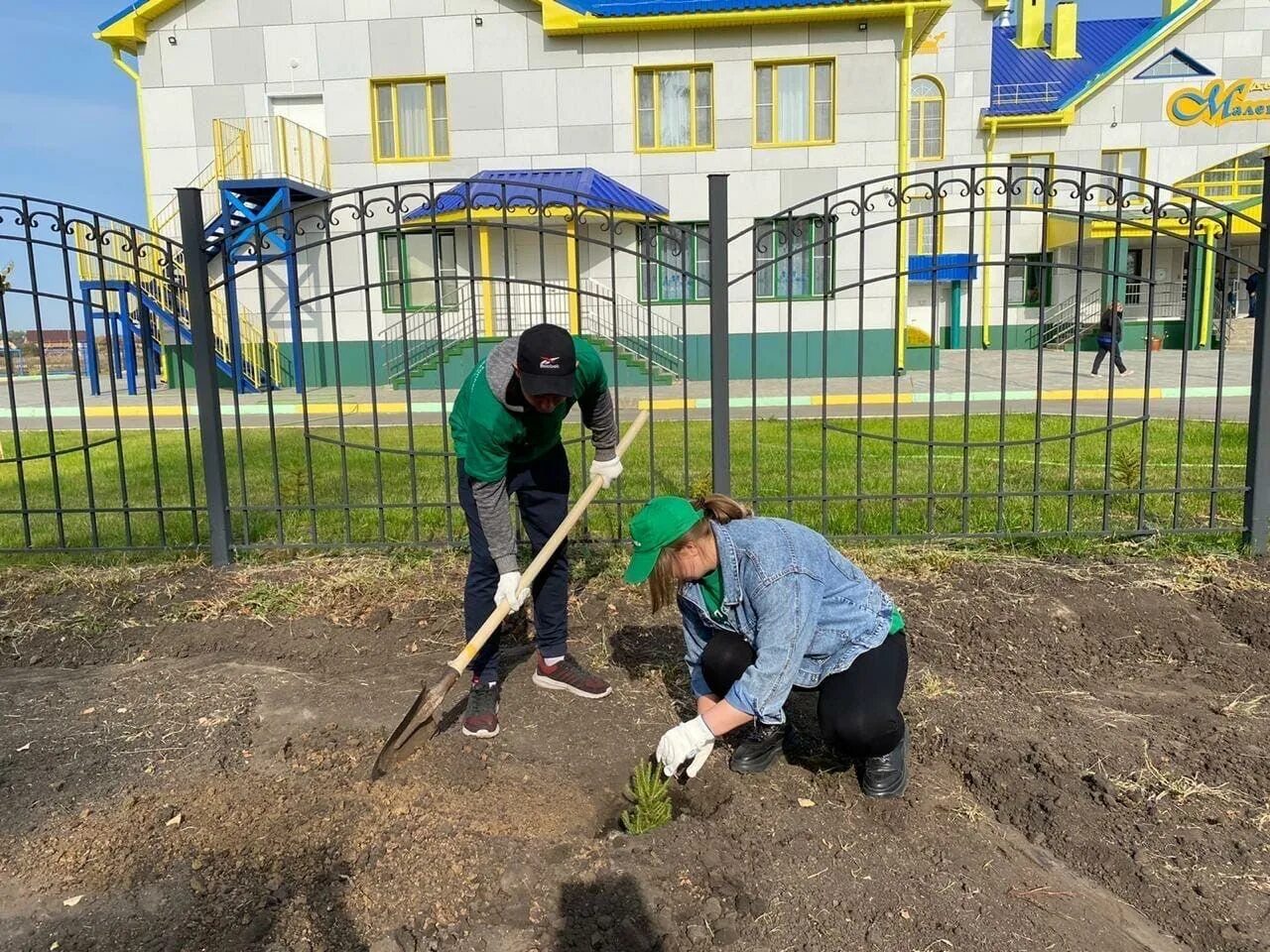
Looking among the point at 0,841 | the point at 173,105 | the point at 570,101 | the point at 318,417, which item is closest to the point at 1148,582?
the point at 0,841

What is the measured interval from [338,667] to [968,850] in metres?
2.72

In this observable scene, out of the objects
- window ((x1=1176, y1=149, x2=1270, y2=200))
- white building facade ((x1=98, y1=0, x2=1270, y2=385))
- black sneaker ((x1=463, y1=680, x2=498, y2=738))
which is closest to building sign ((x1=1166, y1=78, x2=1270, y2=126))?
window ((x1=1176, y1=149, x2=1270, y2=200))

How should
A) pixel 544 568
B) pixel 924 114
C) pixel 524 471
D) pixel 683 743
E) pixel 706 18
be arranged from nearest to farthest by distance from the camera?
pixel 683 743, pixel 524 471, pixel 544 568, pixel 706 18, pixel 924 114

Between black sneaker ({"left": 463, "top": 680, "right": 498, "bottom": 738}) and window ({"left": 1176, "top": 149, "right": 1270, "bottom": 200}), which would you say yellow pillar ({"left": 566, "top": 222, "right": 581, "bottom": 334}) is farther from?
window ({"left": 1176, "top": 149, "right": 1270, "bottom": 200})

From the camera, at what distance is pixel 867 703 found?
111 inches

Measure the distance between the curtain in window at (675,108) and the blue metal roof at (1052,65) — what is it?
13385mm

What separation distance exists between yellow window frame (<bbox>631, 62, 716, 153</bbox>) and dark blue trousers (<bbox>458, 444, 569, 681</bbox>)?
1383 centimetres

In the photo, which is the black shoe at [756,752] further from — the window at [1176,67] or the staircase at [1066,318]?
the window at [1176,67]

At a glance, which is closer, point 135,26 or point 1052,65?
point 135,26

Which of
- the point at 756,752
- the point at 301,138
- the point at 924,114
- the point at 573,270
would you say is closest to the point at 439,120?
the point at 301,138

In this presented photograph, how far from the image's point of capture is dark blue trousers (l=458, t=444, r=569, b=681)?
3607mm

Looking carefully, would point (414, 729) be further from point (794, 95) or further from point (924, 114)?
point (924, 114)

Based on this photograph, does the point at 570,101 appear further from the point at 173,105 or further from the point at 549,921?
the point at 549,921

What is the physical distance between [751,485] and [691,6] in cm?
1200
